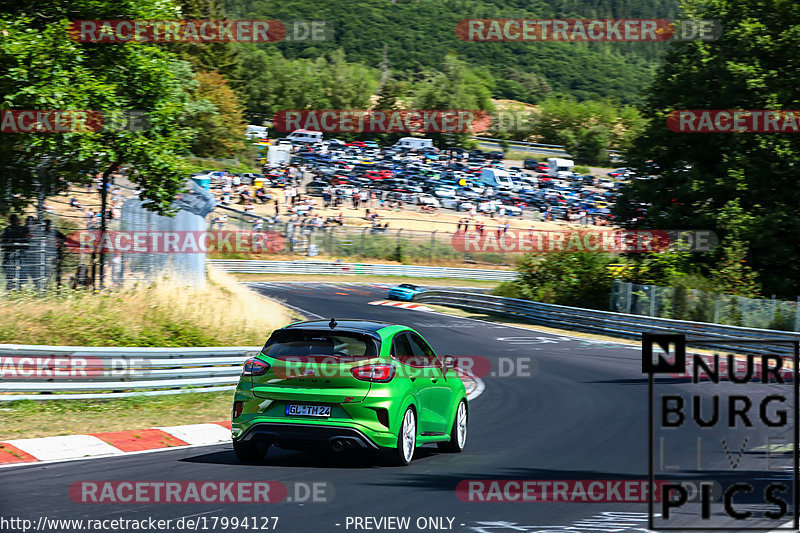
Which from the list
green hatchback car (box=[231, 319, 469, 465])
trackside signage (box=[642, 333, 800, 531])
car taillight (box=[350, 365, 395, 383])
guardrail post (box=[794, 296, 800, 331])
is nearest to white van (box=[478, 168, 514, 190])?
guardrail post (box=[794, 296, 800, 331])

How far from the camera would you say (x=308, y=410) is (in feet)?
30.8

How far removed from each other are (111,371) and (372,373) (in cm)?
675

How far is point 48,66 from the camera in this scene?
767 inches

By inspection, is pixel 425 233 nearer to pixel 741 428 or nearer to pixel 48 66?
pixel 48 66

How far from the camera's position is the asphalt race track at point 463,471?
7.44 metres

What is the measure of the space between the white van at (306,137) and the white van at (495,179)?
16.0 metres

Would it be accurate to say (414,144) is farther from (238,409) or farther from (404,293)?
(238,409)

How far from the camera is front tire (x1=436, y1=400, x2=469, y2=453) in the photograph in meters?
11.3

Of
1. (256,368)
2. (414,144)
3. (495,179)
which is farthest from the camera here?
(414,144)

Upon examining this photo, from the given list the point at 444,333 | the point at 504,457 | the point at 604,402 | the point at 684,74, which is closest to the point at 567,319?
the point at 444,333

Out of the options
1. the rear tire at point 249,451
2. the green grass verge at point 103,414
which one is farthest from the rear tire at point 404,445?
the green grass verge at point 103,414

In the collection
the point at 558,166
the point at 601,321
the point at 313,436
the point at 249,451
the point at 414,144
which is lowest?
the point at 601,321

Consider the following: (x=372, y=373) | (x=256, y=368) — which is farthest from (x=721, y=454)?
(x=256, y=368)

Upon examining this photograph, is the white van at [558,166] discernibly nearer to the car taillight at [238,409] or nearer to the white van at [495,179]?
the white van at [495,179]
